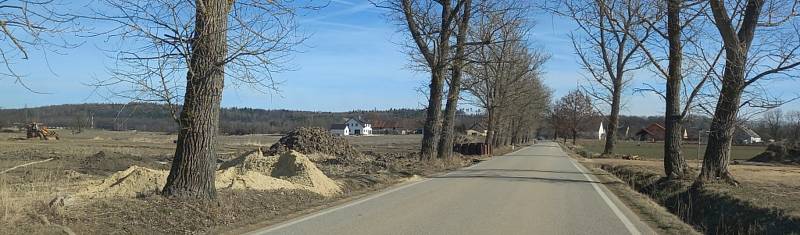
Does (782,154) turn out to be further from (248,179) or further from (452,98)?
(248,179)

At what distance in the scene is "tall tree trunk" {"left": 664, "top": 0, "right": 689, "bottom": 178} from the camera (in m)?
19.4

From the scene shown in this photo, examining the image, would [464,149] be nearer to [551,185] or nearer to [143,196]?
[551,185]

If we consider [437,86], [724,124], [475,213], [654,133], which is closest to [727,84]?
[724,124]

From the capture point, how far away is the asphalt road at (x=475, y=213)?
361 inches

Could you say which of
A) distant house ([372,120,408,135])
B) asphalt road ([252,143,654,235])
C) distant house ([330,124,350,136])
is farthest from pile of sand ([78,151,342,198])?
distant house ([372,120,408,135])

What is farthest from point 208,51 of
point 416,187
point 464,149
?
point 464,149

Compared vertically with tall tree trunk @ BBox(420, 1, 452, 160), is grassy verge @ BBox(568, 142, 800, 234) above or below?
below

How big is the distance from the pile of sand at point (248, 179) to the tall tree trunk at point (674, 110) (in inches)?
430

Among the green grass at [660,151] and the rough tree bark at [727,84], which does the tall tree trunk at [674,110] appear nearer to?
the rough tree bark at [727,84]

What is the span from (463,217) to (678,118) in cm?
1222

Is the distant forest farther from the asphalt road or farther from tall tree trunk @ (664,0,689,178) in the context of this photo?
tall tree trunk @ (664,0,689,178)

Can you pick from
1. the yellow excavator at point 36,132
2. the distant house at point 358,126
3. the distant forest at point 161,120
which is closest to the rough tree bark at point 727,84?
the distant forest at point 161,120

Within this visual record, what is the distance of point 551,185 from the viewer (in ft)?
60.1

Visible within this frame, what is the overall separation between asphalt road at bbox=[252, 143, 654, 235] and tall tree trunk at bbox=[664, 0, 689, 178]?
15.2 ft
